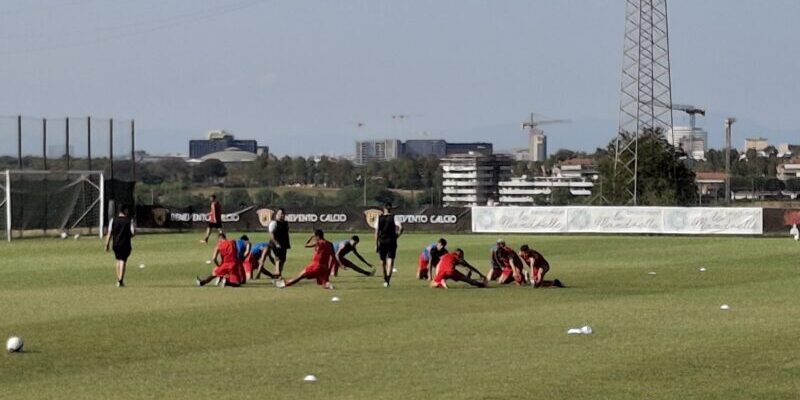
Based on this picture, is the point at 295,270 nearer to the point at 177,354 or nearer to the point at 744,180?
the point at 177,354

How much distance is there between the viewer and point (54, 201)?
63.4 m

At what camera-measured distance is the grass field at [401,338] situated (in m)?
15.9

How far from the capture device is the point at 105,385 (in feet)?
52.3

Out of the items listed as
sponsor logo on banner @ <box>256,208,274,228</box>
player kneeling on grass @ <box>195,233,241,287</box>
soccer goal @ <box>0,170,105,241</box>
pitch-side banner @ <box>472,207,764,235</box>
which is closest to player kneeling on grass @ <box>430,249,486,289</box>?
player kneeling on grass @ <box>195,233,241,287</box>

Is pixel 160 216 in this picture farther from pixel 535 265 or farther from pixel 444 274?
pixel 535 265

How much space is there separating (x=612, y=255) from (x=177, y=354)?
31010 mm

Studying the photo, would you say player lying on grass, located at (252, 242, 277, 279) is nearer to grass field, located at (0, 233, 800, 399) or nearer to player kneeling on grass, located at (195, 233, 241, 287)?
grass field, located at (0, 233, 800, 399)

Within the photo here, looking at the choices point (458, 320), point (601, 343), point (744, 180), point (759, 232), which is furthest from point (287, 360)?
point (744, 180)

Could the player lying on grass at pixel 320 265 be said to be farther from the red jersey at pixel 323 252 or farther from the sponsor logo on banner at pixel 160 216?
the sponsor logo on banner at pixel 160 216

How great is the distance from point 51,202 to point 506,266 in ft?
113

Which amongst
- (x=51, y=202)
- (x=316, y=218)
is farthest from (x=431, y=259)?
(x=316, y=218)

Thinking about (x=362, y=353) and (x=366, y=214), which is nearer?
(x=362, y=353)

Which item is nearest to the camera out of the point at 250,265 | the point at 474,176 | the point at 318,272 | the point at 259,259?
the point at 318,272

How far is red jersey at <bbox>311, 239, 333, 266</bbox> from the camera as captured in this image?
31.3m
